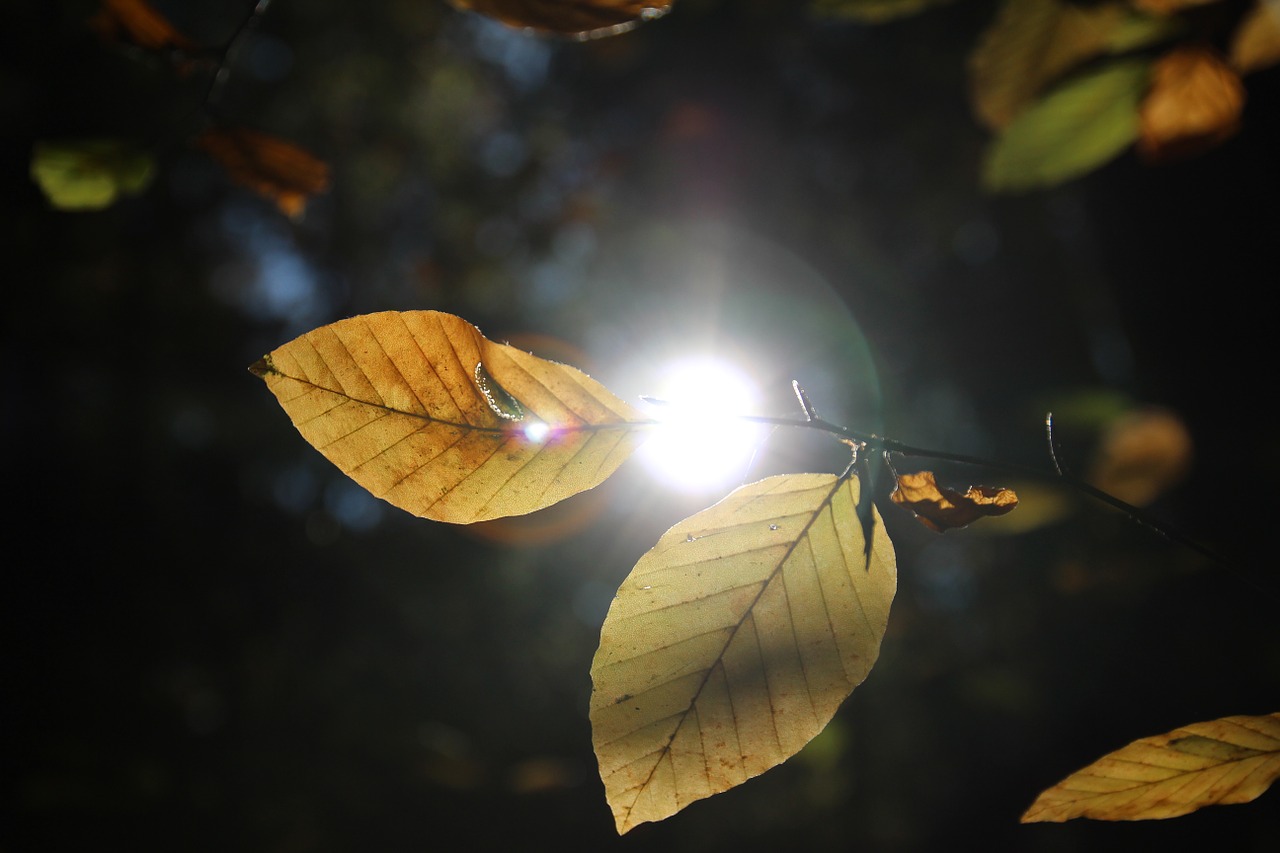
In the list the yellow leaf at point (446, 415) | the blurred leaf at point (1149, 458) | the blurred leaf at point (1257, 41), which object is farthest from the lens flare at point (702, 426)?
the blurred leaf at point (1149, 458)

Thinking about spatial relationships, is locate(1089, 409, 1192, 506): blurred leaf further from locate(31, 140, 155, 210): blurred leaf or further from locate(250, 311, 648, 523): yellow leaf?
locate(31, 140, 155, 210): blurred leaf

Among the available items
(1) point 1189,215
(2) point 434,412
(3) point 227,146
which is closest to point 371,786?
(3) point 227,146

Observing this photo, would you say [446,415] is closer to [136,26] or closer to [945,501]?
[945,501]

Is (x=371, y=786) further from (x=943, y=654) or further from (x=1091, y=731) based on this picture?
(x=943, y=654)

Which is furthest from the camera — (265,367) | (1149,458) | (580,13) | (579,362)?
(1149,458)

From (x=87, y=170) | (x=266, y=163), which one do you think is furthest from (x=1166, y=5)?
(x=87, y=170)

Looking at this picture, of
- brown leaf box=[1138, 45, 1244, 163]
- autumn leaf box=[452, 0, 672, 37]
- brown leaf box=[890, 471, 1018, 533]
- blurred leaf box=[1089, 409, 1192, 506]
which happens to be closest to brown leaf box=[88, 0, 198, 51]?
autumn leaf box=[452, 0, 672, 37]
